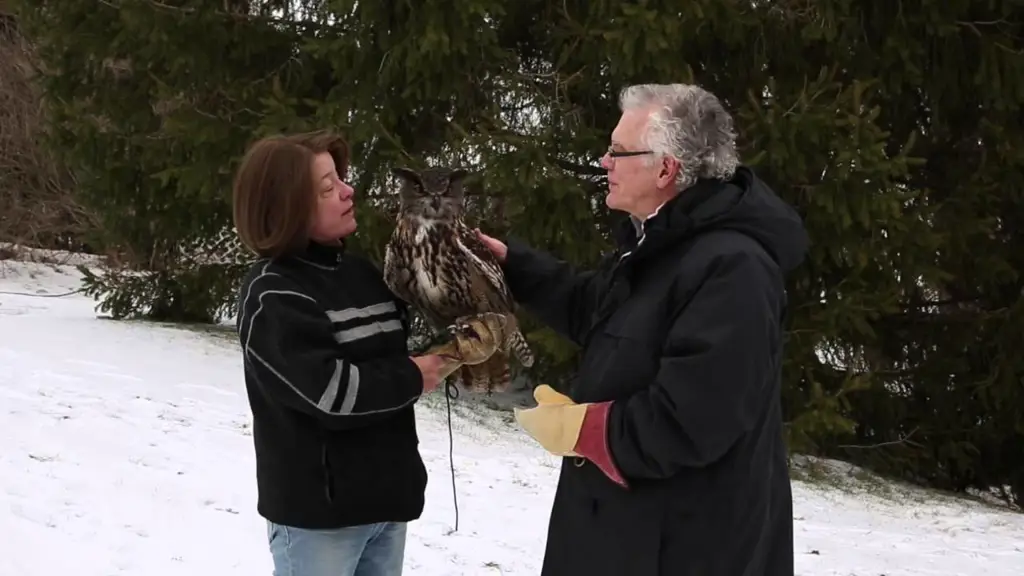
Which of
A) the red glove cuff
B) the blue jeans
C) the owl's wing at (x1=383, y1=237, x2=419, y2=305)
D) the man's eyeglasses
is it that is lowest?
the blue jeans

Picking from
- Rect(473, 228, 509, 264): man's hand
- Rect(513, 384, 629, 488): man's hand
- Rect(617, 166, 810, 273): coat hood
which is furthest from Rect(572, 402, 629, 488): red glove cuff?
Rect(473, 228, 509, 264): man's hand

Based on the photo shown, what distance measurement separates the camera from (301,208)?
2.25 m

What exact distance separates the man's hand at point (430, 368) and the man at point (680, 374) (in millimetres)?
240

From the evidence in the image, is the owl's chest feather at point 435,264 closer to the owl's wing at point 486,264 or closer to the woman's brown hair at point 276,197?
the owl's wing at point 486,264

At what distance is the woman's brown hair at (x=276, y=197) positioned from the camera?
7.34ft

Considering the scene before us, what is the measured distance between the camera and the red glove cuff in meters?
2.10

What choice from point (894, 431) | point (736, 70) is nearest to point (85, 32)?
point (736, 70)

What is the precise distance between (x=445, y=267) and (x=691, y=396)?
3.47 feet

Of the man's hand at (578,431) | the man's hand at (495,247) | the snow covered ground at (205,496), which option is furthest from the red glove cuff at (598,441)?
the snow covered ground at (205,496)

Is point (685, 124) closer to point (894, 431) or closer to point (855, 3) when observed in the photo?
point (855, 3)

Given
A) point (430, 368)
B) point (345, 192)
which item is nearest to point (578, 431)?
point (430, 368)

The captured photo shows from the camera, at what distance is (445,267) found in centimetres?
281

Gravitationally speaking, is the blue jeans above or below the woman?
below

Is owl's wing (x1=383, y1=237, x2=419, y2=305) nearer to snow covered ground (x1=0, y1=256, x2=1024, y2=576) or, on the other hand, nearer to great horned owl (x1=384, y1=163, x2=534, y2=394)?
great horned owl (x1=384, y1=163, x2=534, y2=394)
